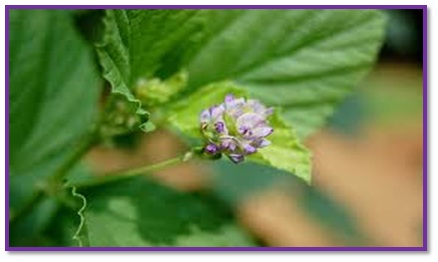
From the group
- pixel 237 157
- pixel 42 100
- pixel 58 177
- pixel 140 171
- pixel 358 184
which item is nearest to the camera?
pixel 237 157

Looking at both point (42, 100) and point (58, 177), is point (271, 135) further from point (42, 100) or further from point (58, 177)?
point (42, 100)

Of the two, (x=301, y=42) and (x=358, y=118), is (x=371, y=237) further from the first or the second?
(x=301, y=42)

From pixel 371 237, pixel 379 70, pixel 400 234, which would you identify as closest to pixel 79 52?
pixel 371 237

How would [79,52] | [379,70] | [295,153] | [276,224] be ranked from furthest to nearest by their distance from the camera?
[379,70]
[276,224]
[79,52]
[295,153]

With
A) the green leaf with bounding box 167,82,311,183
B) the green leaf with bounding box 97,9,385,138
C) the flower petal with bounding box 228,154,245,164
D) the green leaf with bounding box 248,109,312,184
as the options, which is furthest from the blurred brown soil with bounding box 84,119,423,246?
the flower petal with bounding box 228,154,245,164

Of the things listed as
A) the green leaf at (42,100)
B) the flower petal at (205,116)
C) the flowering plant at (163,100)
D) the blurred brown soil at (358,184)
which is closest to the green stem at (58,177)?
the flowering plant at (163,100)

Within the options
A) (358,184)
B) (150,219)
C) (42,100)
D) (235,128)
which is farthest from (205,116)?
(358,184)

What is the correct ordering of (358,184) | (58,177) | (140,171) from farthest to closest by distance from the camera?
(358,184)
(58,177)
(140,171)
